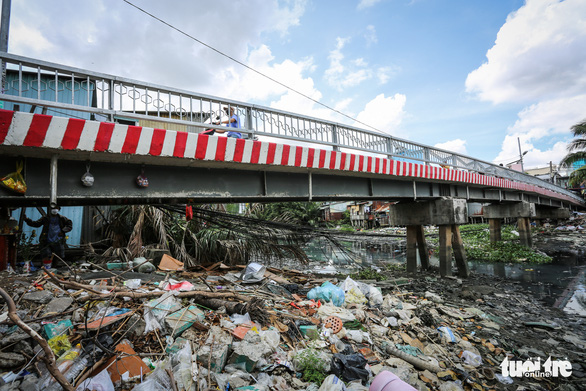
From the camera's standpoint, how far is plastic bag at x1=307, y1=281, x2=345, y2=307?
5.02 m

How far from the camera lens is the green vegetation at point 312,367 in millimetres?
2969

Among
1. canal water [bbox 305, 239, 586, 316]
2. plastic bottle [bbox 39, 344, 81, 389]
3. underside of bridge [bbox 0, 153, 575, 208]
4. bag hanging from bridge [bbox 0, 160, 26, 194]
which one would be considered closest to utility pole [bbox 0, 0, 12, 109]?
underside of bridge [bbox 0, 153, 575, 208]

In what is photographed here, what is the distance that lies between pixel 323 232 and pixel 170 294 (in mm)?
4666

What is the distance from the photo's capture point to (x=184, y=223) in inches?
339

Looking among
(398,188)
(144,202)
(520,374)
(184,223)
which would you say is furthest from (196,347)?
(398,188)

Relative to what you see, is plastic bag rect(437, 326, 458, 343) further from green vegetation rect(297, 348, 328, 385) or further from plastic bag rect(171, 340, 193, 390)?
plastic bag rect(171, 340, 193, 390)

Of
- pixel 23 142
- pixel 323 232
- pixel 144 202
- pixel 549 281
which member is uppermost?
pixel 23 142

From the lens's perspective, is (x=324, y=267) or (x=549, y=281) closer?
(x=549, y=281)

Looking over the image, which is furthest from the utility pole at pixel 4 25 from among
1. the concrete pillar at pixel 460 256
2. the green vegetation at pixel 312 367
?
the concrete pillar at pixel 460 256

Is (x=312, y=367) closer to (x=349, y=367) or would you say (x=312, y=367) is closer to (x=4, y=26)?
(x=349, y=367)

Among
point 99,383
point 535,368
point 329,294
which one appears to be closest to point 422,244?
point 535,368

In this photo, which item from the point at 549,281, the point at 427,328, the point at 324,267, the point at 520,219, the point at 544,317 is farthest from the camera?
the point at 520,219

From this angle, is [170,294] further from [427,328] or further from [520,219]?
[520,219]

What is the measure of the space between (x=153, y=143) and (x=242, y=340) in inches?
106
